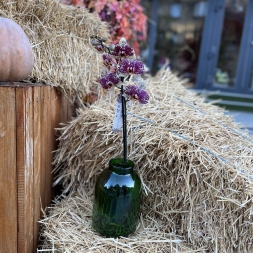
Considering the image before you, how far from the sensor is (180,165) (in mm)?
1192

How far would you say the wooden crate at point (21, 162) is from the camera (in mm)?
1097

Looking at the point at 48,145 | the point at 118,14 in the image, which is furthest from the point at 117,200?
the point at 118,14

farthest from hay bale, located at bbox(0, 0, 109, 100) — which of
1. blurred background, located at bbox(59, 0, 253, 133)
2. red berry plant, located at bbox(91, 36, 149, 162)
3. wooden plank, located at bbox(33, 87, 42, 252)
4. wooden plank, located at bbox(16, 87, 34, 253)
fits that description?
blurred background, located at bbox(59, 0, 253, 133)

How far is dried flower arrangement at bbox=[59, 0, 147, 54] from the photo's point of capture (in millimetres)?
2057

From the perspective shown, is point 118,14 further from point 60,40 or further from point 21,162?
point 21,162

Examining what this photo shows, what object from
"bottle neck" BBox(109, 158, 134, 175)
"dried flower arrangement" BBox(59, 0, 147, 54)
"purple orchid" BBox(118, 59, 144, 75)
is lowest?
"bottle neck" BBox(109, 158, 134, 175)

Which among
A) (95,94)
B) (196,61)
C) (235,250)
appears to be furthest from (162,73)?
(196,61)

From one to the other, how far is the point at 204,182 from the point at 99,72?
3.38 feet

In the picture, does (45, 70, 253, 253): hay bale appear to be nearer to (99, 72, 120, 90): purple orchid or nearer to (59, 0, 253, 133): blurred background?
(99, 72, 120, 90): purple orchid

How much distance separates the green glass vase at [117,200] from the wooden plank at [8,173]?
37 centimetres

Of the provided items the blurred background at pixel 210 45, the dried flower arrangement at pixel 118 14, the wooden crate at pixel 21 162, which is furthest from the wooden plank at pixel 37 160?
the blurred background at pixel 210 45

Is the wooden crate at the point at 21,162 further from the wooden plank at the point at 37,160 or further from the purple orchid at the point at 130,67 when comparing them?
the purple orchid at the point at 130,67

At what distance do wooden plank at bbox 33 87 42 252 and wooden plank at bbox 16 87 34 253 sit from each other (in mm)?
36

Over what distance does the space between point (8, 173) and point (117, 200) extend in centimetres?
49
